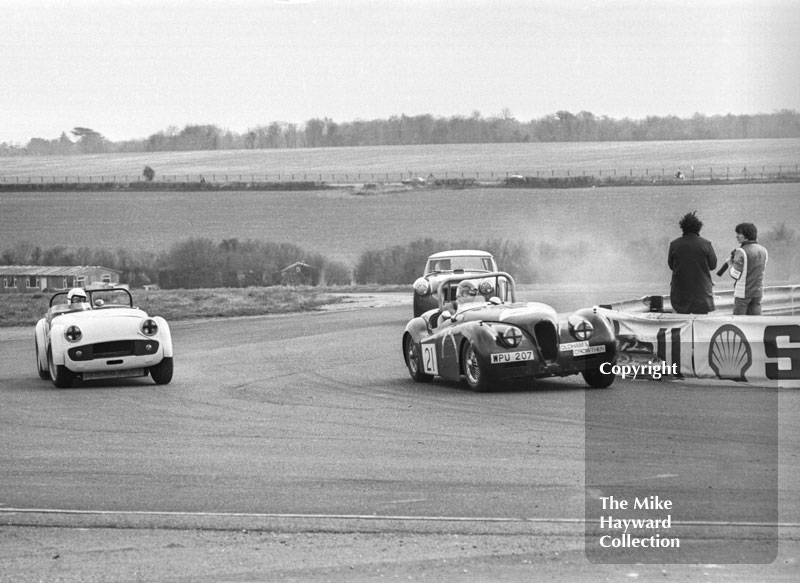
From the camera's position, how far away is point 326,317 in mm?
27266

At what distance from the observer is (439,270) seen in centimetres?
2452

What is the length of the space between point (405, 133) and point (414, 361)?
249ft

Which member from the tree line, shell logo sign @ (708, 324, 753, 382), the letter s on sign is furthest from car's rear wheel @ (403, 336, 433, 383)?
the tree line

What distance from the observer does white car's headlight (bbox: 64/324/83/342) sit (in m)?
14.2

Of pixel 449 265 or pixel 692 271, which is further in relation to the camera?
pixel 449 265

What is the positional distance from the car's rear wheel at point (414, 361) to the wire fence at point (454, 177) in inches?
1884

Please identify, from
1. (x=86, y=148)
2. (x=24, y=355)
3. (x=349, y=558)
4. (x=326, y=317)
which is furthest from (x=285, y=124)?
(x=349, y=558)

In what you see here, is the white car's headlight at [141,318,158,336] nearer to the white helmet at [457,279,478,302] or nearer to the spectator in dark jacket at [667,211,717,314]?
the white helmet at [457,279,478,302]

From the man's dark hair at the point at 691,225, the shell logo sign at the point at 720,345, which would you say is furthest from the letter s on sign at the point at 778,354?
the man's dark hair at the point at 691,225

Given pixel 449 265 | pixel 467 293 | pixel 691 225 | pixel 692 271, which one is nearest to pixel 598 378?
pixel 692 271

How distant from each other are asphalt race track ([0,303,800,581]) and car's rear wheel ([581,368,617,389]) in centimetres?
11

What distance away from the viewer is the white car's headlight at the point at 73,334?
14.2 metres

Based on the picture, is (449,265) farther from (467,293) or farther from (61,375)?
(61,375)

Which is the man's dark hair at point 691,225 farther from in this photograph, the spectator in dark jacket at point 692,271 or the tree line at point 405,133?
the tree line at point 405,133
